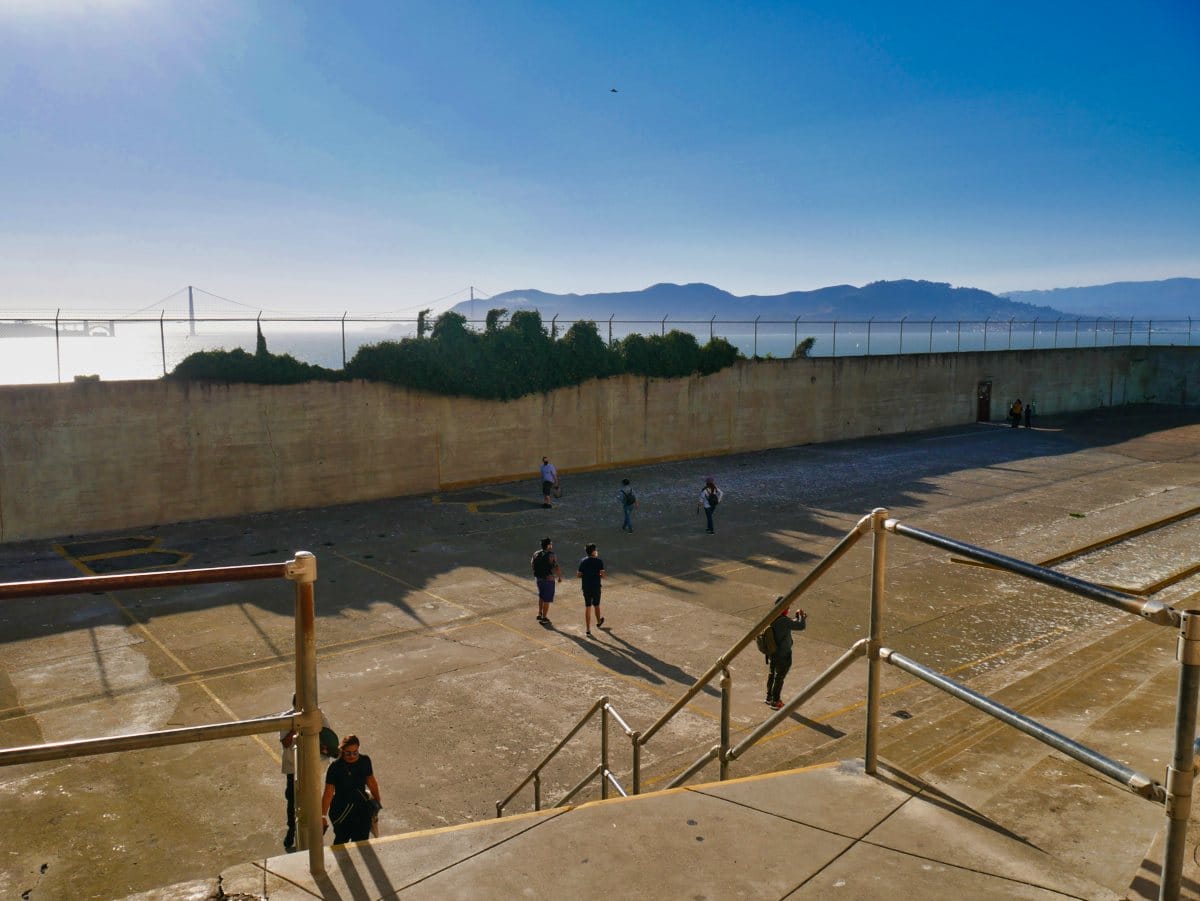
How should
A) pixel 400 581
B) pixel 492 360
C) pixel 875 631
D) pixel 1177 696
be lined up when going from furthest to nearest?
pixel 492 360, pixel 400 581, pixel 875 631, pixel 1177 696

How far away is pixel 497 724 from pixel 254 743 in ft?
9.10

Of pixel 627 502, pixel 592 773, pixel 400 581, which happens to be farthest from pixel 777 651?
pixel 627 502

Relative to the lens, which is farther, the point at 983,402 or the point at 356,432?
the point at 983,402

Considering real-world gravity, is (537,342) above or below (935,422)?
above

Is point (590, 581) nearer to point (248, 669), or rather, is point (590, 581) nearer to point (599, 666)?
point (599, 666)

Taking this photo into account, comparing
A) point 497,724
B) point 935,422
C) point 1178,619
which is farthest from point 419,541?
point 935,422

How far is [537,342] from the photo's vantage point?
28.4m

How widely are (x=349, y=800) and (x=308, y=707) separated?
351 centimetres

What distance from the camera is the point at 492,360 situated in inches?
1080

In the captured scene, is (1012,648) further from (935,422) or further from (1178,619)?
(935,422)

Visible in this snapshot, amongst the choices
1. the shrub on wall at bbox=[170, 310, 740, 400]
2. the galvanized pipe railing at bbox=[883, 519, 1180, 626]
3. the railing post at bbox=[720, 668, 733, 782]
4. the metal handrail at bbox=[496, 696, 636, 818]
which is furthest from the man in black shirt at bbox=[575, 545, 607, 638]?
the shrub on wall at bbox=[170, 310, 740, 400]

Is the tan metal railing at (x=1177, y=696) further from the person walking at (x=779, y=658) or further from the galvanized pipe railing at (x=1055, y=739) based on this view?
the person walking at (x=779, y=658)

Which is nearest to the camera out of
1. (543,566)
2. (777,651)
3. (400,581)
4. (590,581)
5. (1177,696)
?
(1177,696)

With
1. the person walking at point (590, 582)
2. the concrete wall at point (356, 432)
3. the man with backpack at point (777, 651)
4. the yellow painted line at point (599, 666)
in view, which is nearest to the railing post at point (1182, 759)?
the man with backpack at point (777, 651)
